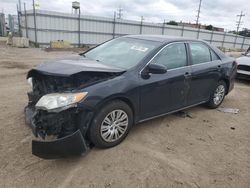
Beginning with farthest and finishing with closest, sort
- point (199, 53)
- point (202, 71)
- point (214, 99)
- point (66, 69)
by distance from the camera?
point (214, 99)
point (199, 53)
point (202, 71)
point (66, 69)

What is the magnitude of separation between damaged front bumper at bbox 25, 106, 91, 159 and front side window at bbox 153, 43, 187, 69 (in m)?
1.63

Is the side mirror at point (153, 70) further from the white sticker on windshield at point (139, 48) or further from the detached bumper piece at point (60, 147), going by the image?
the detached bumper piece at point (60, 147)

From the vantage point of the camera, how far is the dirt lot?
2.64 m

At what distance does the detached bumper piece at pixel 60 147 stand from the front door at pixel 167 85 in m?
1.23

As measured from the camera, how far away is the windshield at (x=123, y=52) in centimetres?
356

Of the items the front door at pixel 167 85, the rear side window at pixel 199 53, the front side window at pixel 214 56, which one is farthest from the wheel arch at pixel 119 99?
the front side window at pixel 214 56

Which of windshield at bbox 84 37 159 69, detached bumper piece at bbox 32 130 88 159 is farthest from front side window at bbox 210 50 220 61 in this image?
detached bumper piece at bbox 32 130 88 159

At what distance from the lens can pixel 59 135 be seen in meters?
2.80

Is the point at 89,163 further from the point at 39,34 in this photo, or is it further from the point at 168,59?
the point at 39,34

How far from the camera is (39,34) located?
1727cm

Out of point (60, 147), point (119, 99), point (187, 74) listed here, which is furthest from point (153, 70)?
point (60, 147)

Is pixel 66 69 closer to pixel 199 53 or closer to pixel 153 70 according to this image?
pixel 153 70

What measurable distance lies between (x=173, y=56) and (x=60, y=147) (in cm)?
249

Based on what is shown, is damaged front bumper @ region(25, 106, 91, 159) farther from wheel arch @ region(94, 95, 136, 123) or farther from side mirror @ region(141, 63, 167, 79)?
side mirror @ region(141, 63, 167, 79)
